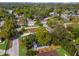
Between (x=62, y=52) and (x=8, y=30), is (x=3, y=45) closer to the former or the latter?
(x=8, y=30)

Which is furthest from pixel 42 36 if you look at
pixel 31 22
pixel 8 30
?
pixel 8 30

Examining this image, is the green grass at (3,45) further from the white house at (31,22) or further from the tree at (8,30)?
the white house at (31,22)

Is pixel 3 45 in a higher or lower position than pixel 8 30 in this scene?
lower

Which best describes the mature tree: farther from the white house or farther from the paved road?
the paved road

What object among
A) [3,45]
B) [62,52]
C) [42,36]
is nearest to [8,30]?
[3,45]

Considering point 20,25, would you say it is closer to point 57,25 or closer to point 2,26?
point 2,26

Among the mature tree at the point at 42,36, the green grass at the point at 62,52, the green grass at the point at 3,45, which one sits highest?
the mature tree at the point at 42,36

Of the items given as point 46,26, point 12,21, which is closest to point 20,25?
point 12,21

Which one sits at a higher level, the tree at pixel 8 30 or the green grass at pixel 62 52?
the tree at pixel 8 30

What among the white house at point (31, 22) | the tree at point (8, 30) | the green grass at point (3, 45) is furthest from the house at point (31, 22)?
the green grass at point (3, 45)

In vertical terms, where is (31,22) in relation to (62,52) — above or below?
above

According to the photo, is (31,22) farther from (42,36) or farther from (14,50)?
(14,50)

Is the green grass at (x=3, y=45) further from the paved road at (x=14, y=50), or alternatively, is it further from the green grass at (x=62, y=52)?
the green grass at (x=62, y=52)
